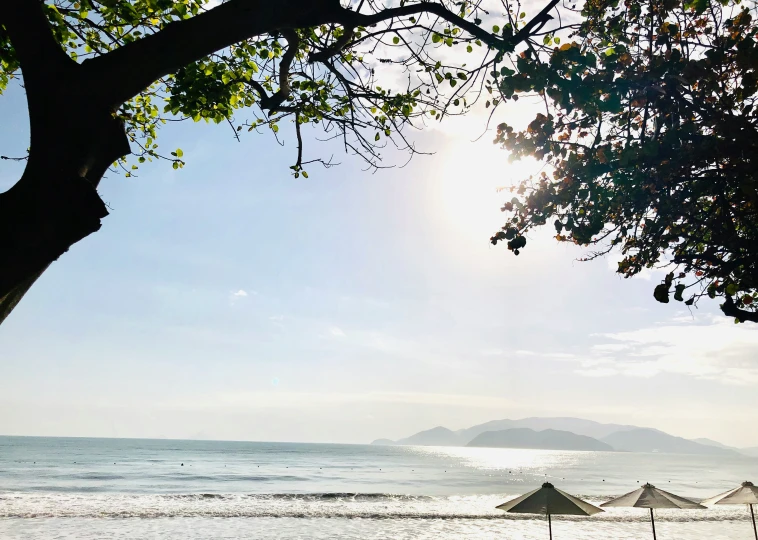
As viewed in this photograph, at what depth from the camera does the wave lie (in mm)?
29984

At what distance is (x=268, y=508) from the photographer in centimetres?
3366

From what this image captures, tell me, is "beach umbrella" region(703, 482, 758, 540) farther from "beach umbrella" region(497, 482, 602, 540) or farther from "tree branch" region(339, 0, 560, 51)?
"tree branch" region(339, 0, 560, 51)

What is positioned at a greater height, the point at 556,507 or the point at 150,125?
the point at 150,125

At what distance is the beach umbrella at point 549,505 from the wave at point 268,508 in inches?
731

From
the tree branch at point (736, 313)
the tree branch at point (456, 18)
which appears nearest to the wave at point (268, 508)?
the tree branch at point (736, 313)

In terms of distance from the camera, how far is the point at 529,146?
5.37m

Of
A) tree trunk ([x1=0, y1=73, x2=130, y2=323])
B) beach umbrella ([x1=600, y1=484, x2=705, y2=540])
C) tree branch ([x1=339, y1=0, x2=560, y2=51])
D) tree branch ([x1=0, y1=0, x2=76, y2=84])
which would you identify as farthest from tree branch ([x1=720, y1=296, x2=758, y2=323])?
beach umbrella ([x1=600, y1=484, x2=705, y2=540])

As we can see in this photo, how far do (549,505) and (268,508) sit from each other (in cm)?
2575

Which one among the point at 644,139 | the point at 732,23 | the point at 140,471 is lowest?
the point at 140,471

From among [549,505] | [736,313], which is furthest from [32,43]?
[549,505]

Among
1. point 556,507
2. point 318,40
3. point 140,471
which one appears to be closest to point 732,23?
point 318,40

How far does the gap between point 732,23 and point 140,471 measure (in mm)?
78234

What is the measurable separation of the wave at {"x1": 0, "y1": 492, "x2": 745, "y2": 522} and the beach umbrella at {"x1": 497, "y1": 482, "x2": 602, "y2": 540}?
731 inches

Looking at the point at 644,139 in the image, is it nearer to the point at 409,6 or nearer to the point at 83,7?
the point at 409,6
